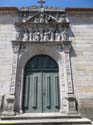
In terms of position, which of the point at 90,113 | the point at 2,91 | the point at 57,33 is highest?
the point at 57,33

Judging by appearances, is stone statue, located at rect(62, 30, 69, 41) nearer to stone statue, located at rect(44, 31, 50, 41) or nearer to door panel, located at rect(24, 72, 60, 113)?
stone statue, located at rect(44, 31, 50, 41)

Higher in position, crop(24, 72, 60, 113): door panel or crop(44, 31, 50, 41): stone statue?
crop(44, 31, 50, 41): stone statue

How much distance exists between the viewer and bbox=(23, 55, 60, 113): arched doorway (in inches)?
312

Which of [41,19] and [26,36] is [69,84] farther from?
[41,19]

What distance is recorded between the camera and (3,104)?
7.64 meters

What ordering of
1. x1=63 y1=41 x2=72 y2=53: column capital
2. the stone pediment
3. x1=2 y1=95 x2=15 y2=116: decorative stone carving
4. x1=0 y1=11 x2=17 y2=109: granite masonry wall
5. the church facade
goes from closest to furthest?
x1=2 y1=95 x2=15 y2=116: decorative stone carving, the church facade, x1=0 y1=11 x2=17 y2=109: granite masonry wall, x1=63 y1=41 x2=72 y2=53: column capital, the stone pediment

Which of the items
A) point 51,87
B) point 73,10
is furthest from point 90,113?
point 73,10

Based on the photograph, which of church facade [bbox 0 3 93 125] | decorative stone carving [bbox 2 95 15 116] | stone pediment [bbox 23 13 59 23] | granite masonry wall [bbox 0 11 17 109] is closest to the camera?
decorative stone carving [bbox 2 95 15 116]

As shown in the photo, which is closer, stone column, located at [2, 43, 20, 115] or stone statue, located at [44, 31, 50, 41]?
stone column, located at [2, 43, 20, 115]

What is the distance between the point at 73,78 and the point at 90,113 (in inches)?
69.0

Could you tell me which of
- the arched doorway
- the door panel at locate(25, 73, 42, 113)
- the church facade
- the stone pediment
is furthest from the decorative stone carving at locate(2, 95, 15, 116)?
the stone pediment

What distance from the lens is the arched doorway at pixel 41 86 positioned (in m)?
7.91

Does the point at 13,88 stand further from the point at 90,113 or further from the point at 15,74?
the point at 90,113

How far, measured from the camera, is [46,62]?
896 centimetres
